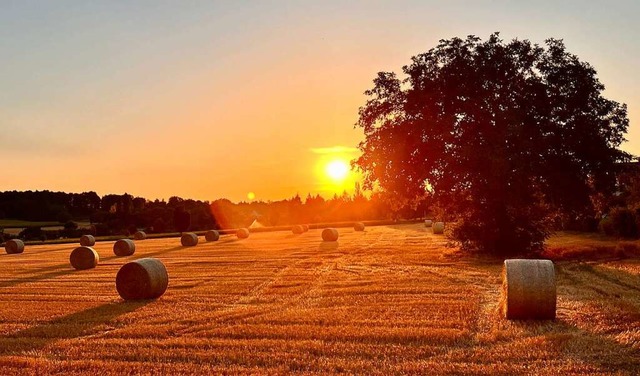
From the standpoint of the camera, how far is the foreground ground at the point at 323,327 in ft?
30.9

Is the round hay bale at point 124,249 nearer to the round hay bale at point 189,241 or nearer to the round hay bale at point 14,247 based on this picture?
the round hay bale at point 189,241

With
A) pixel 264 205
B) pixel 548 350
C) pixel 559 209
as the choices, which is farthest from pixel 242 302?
pixel 264 205

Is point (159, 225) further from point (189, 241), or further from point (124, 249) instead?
point (124, 249)

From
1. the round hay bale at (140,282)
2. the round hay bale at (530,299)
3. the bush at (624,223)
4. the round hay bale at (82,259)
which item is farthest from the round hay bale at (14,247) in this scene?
the bush at (624,223)

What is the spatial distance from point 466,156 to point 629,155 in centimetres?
835

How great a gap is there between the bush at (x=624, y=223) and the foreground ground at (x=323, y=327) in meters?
20.3

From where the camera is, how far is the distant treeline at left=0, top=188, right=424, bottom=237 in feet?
297

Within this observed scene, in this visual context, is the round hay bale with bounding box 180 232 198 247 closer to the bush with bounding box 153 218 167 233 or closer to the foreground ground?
the foreground ground

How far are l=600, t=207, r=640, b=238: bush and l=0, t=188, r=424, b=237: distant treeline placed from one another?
31192mm

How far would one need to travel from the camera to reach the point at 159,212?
100 m

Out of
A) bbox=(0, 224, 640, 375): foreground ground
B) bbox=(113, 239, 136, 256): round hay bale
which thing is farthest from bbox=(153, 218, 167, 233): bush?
bbox=(0, 224, 640, 375): foreground ground

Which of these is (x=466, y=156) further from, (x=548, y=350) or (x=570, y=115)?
(x=548, y=350)

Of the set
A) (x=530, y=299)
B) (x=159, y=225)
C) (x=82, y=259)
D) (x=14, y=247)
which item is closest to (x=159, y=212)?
(x=159, y=225)

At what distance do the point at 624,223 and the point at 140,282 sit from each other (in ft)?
112
